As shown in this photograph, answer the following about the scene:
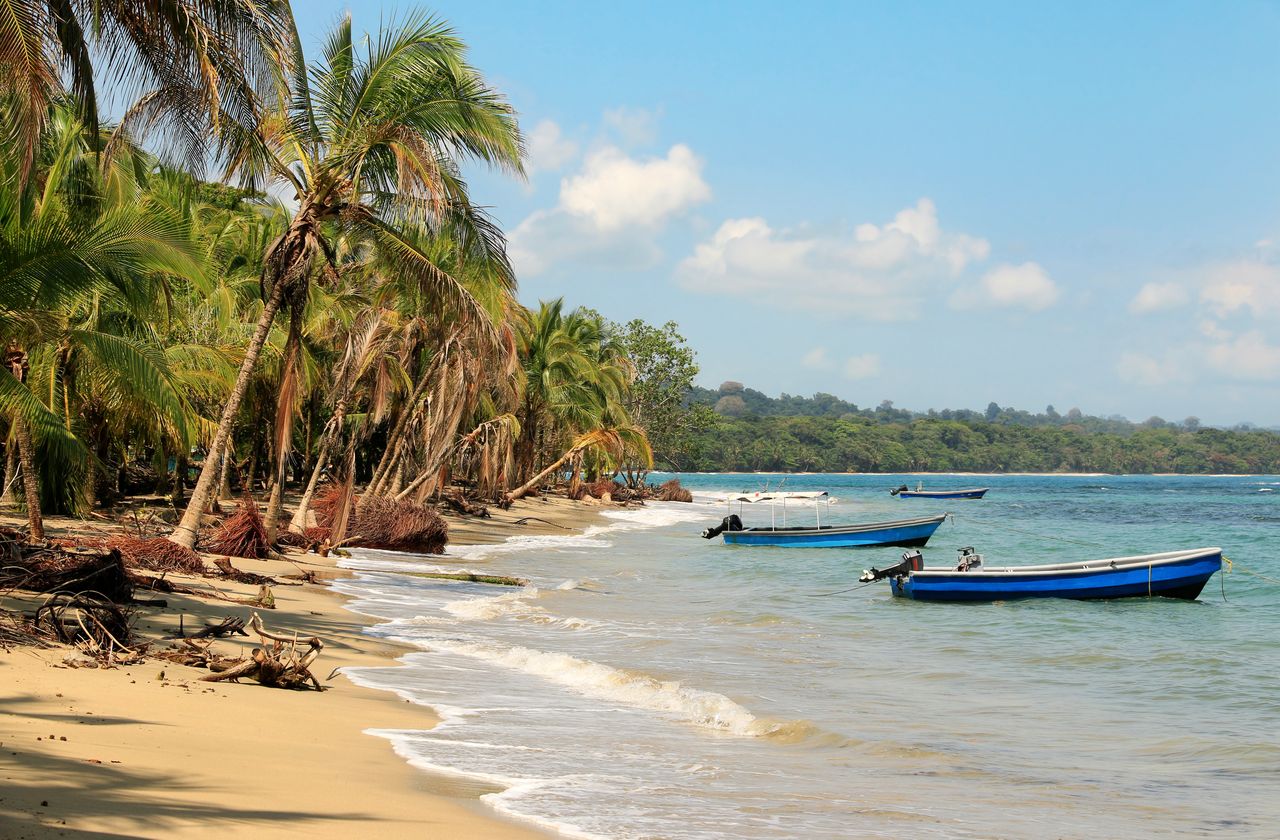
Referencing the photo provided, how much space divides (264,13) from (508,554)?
17.3 metres

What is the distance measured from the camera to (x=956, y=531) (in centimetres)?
4688

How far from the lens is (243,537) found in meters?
17.5

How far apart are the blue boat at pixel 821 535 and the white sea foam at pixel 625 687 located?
22.6 m

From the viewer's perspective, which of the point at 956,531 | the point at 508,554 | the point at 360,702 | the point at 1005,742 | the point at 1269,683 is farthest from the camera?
the point at 956,531

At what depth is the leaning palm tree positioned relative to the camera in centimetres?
1581

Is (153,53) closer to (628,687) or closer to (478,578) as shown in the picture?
(628,687)

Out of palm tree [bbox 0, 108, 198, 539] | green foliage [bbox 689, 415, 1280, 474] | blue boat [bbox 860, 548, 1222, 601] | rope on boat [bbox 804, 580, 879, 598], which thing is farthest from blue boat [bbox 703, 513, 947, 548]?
green foliage [bbox 689, 415, 1280, 474]

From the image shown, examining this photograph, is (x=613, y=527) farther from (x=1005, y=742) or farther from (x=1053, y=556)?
(x=1005, y=742)

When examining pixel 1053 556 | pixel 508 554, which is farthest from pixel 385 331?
pixel 1053 556

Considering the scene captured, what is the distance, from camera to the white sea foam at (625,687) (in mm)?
9180

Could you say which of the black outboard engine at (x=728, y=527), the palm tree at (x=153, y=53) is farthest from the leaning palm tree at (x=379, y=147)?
the black outboard engine at (x=728, y=527)

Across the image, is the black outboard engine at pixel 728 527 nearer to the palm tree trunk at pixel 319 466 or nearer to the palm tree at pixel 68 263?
the palm tree trunk at pixel 319 466

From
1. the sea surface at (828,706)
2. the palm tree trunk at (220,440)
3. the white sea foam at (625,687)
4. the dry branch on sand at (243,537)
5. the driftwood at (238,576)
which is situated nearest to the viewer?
the sea surface at (828,706)


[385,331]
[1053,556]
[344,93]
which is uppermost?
[344,93]
